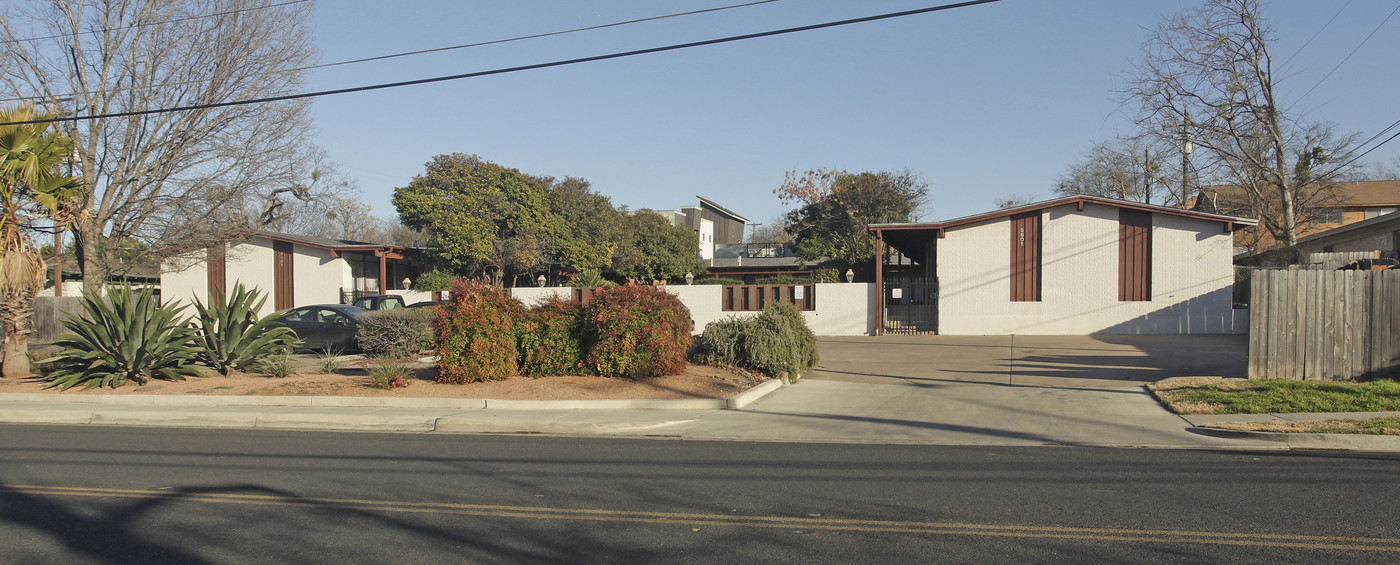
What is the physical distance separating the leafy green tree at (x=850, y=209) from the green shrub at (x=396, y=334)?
3053 centimetres

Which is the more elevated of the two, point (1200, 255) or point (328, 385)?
point (1200, 255)

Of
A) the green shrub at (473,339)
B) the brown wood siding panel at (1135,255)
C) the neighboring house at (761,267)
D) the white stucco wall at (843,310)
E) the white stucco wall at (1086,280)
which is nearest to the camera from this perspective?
the green shrub at (473,339)

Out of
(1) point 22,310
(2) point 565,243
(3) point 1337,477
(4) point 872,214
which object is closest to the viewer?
(3) point 1337,477

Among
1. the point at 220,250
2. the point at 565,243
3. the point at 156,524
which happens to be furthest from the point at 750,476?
the point at 565,243

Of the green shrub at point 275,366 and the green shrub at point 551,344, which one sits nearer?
the green shrub at point 551,344

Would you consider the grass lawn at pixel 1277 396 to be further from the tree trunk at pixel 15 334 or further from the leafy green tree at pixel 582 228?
the leafy green tree at pixel 582 228

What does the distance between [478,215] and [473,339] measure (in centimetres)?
2598

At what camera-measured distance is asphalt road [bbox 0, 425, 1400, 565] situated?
5551mm

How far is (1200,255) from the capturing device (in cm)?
2547

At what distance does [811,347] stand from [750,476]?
31.1 feet

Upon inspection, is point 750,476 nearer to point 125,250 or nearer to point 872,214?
point 125,250

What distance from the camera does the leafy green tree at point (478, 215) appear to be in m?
37.9

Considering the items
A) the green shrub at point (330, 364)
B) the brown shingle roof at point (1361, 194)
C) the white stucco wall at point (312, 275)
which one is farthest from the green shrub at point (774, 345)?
the brown shingle roof at point (1361, 194)

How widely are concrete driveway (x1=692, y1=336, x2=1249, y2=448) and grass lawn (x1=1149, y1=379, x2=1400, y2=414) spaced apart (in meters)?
0.43
